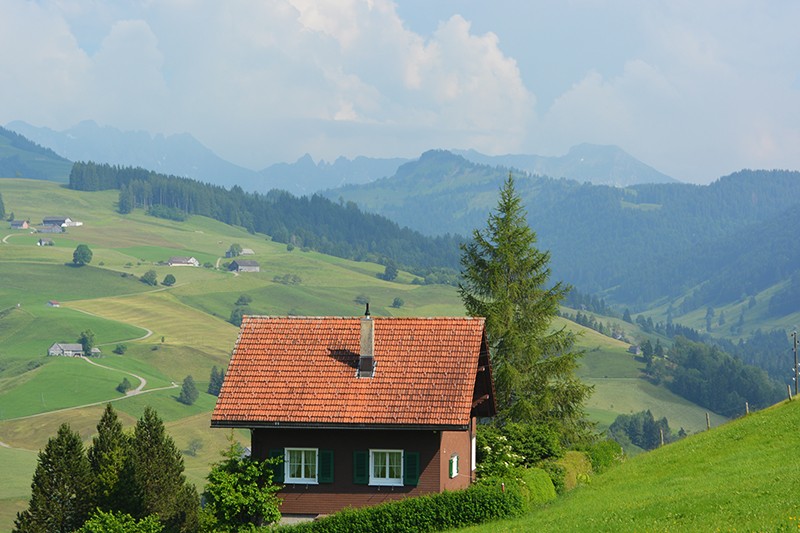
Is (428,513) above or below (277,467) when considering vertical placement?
below

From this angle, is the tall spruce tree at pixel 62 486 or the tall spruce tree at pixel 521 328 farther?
the tall spruce tree at pixel 521 328

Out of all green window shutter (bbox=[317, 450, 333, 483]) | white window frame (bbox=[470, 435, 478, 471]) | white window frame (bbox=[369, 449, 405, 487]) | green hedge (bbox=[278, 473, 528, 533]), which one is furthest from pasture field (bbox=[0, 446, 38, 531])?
green hedge (bbox=[278, 473, 528, 533])

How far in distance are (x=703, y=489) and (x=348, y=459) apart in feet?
41.7

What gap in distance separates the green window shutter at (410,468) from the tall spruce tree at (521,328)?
44.1 feet

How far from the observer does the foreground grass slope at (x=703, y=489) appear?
28.5m

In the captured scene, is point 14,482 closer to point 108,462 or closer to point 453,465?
point 108,462

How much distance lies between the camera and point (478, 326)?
41.5 metres

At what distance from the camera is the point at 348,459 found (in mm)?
39906

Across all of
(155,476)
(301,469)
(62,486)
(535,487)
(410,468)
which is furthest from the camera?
(155,476)

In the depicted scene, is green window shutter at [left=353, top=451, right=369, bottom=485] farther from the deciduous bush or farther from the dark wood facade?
the deciduous bush

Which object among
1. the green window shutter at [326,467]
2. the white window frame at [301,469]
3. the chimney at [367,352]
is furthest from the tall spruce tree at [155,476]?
the chimney at [367,352]

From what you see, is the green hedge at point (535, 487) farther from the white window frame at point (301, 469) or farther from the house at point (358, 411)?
the white window frame at point (301, 469)

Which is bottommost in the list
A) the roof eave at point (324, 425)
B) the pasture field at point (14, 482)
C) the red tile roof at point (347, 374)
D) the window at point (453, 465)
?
the pasture field at point (14, 482)

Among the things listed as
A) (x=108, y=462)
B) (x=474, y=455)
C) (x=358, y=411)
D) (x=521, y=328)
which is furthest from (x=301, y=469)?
(x=108, y=462)
